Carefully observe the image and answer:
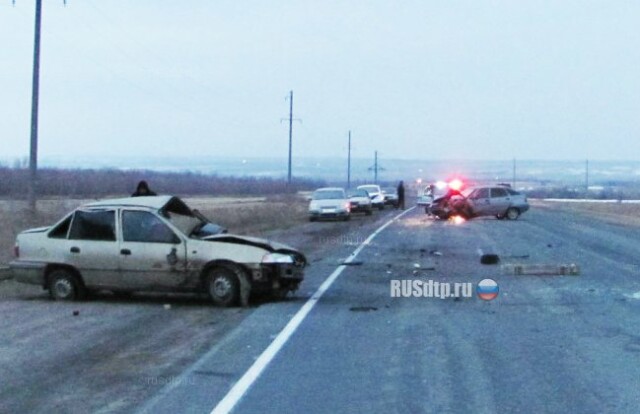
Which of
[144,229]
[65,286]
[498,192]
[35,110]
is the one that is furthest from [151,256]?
[498,192]

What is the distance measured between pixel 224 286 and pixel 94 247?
2098 mm

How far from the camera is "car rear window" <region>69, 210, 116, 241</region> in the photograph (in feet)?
47.9

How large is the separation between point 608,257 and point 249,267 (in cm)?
1210

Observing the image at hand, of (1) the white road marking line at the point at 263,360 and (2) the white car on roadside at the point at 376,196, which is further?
(2) the white car on roadside at the point at 376,196

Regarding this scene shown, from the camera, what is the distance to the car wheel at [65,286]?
1470 centimetres

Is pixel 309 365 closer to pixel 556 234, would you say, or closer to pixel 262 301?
pixel 262 301

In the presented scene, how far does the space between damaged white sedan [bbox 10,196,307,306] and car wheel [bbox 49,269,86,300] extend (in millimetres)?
15

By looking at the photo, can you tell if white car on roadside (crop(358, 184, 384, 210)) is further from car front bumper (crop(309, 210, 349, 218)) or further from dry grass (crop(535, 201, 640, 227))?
car front bumper (crop(309, 210, 349, 218))

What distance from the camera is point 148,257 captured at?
46.7 ft

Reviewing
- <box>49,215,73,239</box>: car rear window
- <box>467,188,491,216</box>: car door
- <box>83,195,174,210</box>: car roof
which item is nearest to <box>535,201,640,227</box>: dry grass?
<box>467,188,491,216</box>: car door

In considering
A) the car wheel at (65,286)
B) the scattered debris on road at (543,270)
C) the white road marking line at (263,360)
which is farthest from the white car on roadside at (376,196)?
the car wheel at (65,286)

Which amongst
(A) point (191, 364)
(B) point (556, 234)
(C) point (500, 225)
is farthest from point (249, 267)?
(C) point (500, 225)

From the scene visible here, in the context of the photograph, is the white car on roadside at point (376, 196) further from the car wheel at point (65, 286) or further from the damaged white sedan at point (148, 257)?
the car wheel at point (65, 286)

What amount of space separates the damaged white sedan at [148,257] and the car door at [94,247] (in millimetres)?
14
